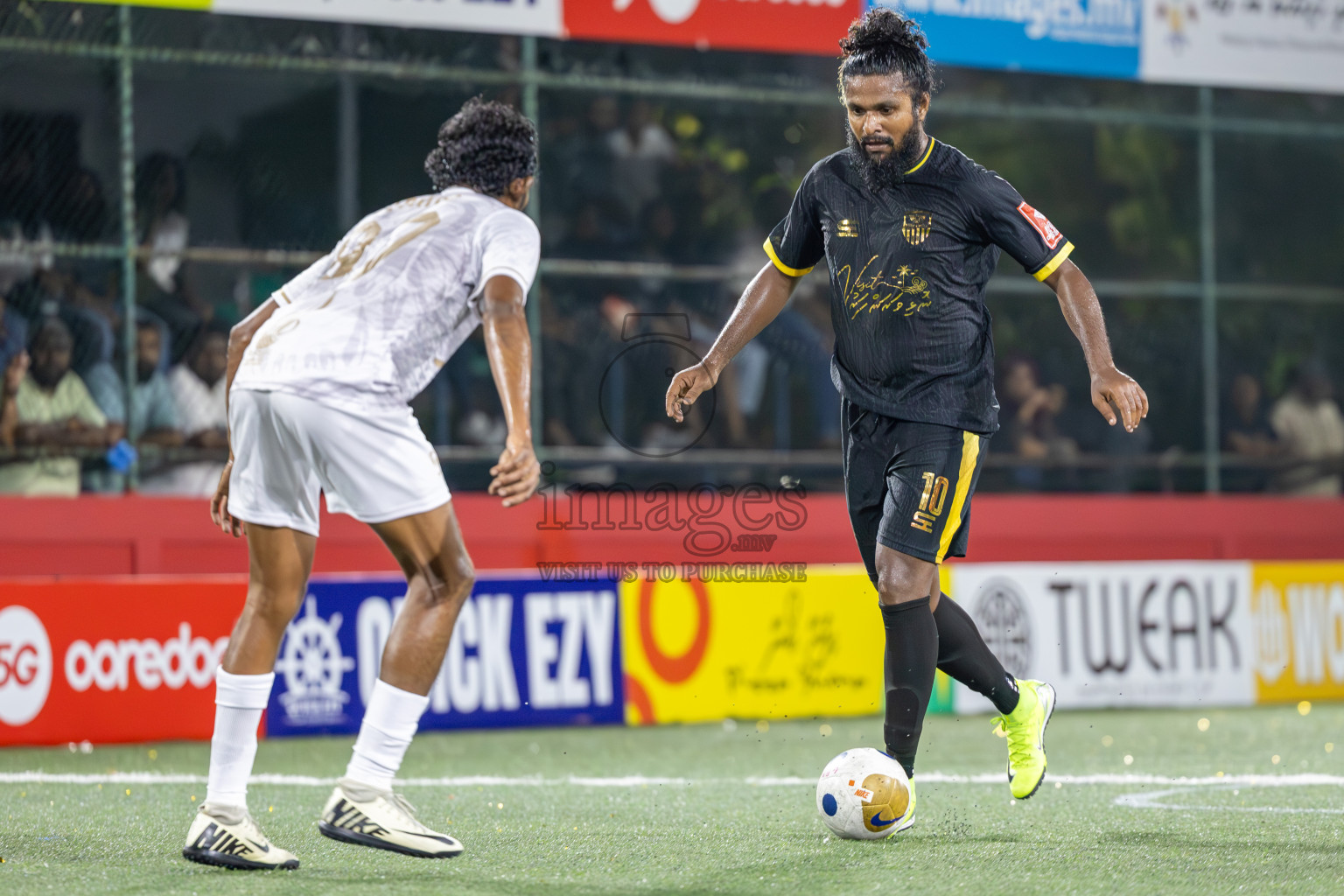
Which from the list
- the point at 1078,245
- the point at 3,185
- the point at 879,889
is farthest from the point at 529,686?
the point at 1078,245

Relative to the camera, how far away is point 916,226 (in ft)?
17.0

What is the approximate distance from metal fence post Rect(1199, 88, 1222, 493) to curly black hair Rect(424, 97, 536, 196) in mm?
10448

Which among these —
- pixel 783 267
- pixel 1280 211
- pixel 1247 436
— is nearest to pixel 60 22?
pixel 783 267

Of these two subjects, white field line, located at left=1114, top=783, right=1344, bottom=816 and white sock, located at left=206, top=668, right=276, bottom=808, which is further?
white field line, located at left=1114, top=783, right=1344, bottom=816

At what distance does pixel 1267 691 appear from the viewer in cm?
1103

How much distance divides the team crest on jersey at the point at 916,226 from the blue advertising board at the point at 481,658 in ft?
14.7

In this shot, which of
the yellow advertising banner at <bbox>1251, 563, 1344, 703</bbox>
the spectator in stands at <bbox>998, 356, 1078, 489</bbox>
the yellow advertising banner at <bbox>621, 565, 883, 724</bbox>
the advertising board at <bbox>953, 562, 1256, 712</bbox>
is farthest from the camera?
the spectator in stands at <bbox>998, 356, 1078, 489</bbox>

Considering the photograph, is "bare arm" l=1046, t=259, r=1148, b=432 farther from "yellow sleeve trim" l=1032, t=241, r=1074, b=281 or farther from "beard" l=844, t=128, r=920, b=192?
"beard" l=844, t=128, r=920, b=192

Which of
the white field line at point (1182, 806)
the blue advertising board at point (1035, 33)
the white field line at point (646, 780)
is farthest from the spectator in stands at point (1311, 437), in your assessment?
the white field line at point (1182, 806)

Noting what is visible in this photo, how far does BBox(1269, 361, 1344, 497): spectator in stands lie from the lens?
46.1ft

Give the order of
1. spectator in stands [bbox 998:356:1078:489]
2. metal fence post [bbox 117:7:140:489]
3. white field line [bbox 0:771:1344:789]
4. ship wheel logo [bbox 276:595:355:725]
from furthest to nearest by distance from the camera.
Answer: spectator in stands [bbox 998:356:1078:489] < metal fence post [bbox 117:7:140:489] < ship wheel logo [bbox 276:595:355:725] < white field line [bbox 0:771:1344:789]

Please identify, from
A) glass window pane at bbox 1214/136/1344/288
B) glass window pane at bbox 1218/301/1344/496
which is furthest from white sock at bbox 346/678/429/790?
glass window pane at bbox 1214/136/1344/288

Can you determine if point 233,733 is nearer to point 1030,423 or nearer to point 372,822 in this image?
point 372,822

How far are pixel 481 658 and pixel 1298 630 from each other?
17.8 feet
